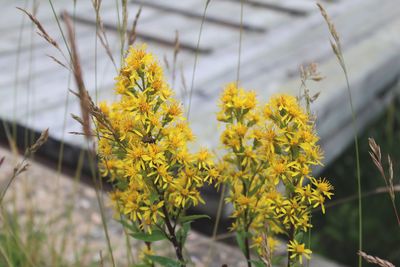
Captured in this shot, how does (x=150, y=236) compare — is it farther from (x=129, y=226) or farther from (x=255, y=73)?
(x=255, y=73)

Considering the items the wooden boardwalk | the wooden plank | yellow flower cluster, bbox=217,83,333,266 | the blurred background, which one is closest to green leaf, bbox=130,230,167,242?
yellow flower cluster, bbox=217,83,333,266

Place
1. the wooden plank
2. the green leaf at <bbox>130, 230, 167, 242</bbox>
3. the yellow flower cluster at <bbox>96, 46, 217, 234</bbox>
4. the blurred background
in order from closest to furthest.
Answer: the yellow flower cluster at <bbox>96, 46, 217, 234</bbox>
the green leaf at <bbox>130, 230, 167, 242</bbox>
the blurred background
the wooden plank

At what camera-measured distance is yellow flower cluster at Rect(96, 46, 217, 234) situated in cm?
103

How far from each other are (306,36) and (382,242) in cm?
119

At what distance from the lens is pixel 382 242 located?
3174 millimetres

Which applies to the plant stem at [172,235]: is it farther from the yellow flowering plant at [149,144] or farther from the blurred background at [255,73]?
the blurred background at [255,73]

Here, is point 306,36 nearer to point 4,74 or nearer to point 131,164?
point 4,74

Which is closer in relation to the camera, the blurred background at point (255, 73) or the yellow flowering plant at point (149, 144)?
the yellow flowering plant at point (149, 144)

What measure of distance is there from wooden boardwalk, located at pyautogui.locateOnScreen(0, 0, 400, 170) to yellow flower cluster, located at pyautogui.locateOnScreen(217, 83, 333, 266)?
3.91 feet

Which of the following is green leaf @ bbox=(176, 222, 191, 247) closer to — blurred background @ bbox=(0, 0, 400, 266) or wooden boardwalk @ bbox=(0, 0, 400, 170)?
blurred background @ bbox=(0, 0, 400, 266)

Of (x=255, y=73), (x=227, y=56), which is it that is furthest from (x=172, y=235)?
(x=227, y=56)

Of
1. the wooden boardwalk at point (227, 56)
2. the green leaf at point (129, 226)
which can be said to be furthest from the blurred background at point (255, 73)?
the green leaf at point (129, 226)

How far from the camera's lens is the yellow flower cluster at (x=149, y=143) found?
40.6 inches

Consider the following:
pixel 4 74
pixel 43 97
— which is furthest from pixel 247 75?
pixel 4 74
